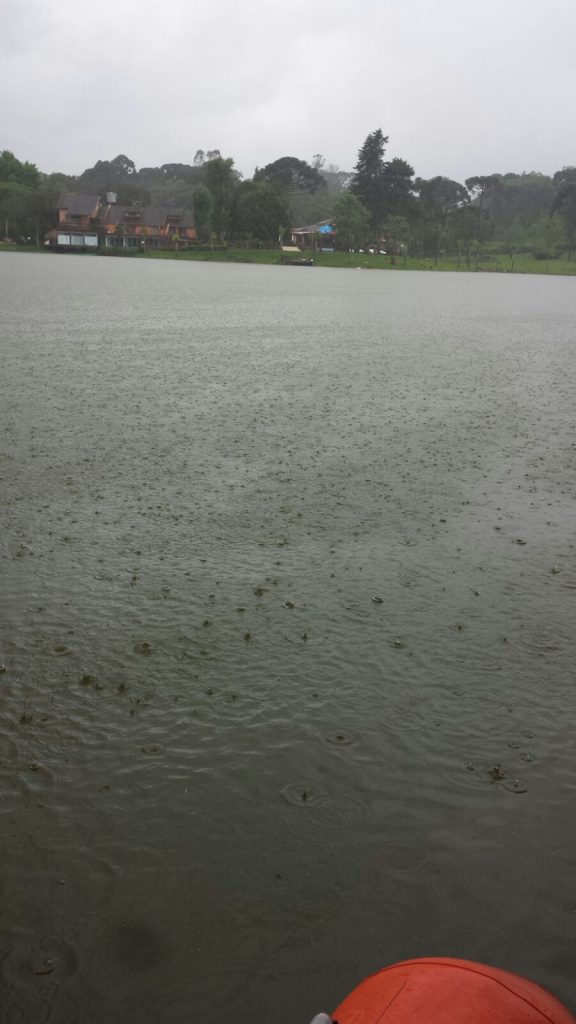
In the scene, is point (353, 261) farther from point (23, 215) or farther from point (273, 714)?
point (273, 714)

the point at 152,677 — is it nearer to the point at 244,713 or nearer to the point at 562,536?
the point at 244,713

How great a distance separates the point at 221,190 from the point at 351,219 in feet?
97.0

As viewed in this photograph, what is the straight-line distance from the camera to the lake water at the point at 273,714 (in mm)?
5684

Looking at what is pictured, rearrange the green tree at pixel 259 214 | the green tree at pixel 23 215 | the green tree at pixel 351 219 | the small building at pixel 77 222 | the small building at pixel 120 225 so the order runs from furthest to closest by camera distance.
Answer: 1. the small building at pixel 120 225
2. the small building at pixel 77 222
3. the green tree at pixel 351 219
4. the green tree at pixel 23 215
5. the green tree at pixel 259 214

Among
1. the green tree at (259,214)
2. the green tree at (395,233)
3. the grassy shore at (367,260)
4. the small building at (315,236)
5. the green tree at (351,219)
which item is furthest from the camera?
the small building at (315,236)

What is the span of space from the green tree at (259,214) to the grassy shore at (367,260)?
3866 mm

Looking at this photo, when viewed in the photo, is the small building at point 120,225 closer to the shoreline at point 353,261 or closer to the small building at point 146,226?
the small building at point 146,226

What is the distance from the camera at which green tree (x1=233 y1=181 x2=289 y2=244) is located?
6585 inches

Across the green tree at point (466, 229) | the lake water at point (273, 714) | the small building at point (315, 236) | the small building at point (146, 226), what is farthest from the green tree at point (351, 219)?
the lake water at point (273, 714)

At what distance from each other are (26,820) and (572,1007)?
4409 mm

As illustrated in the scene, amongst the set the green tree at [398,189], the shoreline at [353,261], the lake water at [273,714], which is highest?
the green tree at [398,189]

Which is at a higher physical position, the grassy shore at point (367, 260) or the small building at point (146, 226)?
the small building at point (146, 226)

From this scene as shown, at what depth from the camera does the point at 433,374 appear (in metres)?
31.0

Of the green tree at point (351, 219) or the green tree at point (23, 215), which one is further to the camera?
the green tree at point (351, 219)
